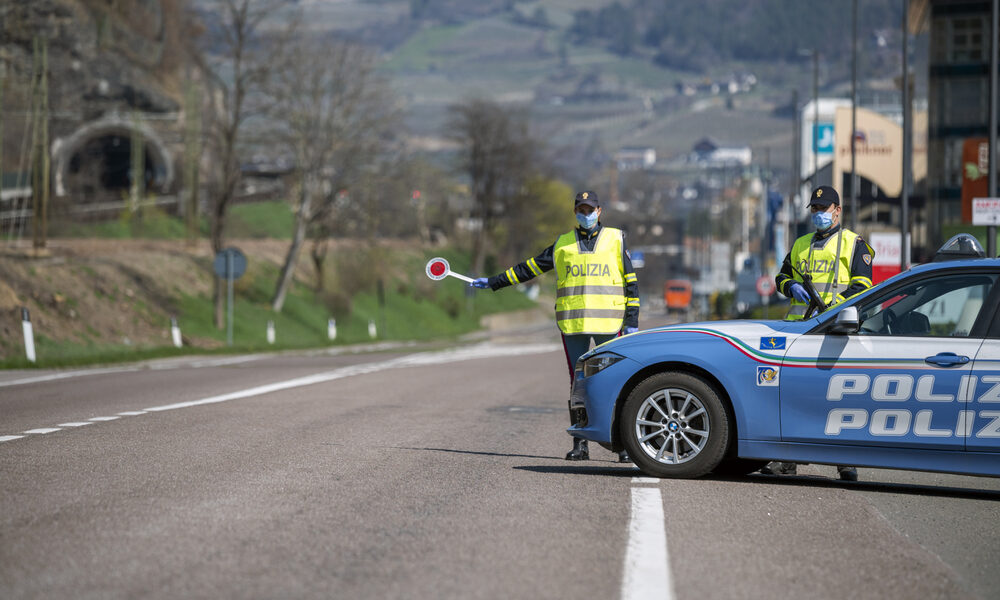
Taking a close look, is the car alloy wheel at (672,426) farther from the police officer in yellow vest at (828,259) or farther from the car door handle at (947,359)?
the police officer in yellow vest at (828,259)

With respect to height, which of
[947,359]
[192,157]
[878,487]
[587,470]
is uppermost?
[192,157]

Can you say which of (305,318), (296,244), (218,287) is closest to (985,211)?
(218,287)

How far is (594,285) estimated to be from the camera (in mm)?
10664

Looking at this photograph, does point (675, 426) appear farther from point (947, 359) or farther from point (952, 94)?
point (952, 94)

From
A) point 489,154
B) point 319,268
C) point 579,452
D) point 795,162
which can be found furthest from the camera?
point 489,154

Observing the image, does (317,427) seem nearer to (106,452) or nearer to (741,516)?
(106,452)

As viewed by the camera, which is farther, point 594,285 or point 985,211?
point 985,211

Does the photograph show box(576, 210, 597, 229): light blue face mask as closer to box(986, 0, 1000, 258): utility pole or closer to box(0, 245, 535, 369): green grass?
box(986, 0, 1000, 258): utility pole

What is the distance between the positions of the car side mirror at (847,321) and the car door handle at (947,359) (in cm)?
50

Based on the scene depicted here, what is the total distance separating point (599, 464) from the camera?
10523 millimetres

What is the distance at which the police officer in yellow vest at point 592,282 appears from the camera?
10.7 metres

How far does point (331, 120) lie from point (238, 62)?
652 cm

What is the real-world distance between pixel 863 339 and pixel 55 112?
52618mm

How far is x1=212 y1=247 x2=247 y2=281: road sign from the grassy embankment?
80.0 inches
